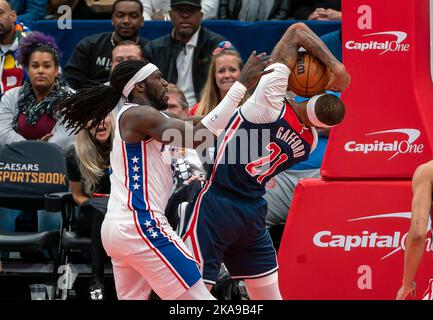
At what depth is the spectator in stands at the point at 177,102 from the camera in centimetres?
830

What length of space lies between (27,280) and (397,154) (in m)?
3.19

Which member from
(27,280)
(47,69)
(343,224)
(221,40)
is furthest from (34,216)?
(343,224)

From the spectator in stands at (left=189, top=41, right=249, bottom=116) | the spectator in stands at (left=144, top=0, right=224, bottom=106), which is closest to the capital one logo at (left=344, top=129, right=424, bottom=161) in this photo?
the spectator in stands at (left=189, top=41, right=249, bottom=116)

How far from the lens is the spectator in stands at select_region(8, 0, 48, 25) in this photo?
1035cm

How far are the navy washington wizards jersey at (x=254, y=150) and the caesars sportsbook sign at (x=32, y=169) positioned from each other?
8.95ft

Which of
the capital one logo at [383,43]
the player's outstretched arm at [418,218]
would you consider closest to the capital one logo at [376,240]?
the capital one logo at [383,43]

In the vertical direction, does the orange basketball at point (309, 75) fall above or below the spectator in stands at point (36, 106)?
above

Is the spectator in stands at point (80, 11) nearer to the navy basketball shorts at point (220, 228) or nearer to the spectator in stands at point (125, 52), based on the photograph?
the spectator in stands at point (125, 52)

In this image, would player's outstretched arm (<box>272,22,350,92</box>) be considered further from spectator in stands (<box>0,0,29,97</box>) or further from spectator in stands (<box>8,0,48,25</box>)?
spectator in stands (<box>8,0,48,25</box>)

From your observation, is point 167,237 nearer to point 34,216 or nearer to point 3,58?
point 34,216

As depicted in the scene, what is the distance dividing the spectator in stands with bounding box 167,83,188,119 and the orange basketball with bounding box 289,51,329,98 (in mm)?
2402

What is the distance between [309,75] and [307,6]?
13.8 feet

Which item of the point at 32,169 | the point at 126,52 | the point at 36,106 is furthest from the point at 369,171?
the point at 36,106

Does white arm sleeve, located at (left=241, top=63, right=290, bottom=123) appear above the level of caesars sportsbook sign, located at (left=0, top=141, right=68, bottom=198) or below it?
above
